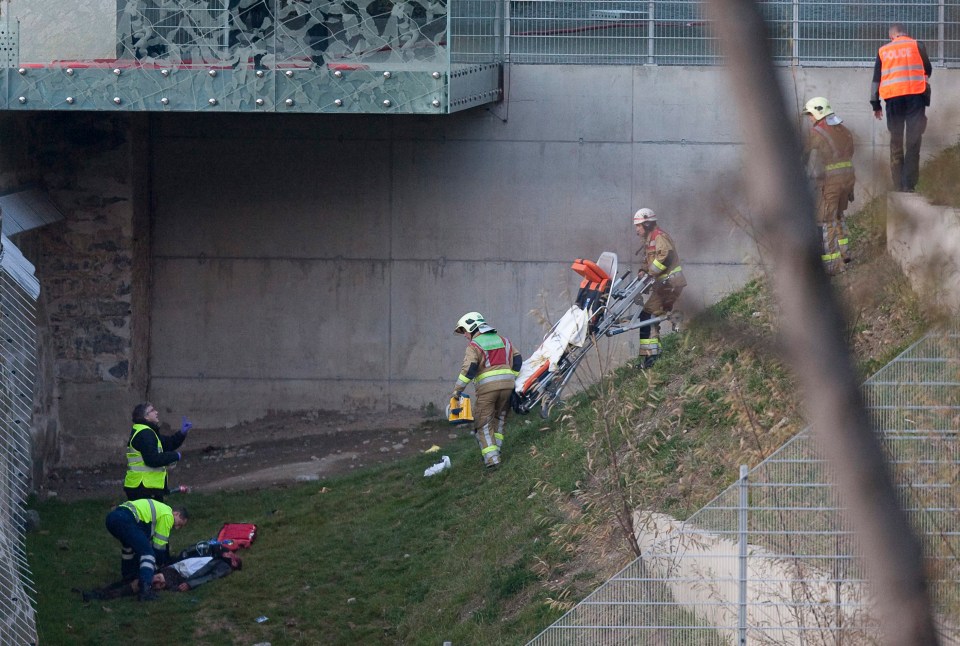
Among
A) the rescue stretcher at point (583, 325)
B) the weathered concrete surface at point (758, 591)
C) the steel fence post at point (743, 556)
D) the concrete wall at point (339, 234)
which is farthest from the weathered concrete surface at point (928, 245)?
the concrete wall at point (339, 234)

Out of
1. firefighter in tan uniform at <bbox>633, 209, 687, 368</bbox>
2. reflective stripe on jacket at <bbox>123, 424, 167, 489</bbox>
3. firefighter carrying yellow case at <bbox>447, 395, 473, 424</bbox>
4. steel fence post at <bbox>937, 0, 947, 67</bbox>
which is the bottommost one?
reflective stripe on jacket at <bbox>123, 424, 167, 489</bbox>

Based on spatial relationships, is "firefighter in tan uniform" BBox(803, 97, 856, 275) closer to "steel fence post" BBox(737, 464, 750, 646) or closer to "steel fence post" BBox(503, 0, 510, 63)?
"steel fence post" BBox(737, 464, 750, 646)

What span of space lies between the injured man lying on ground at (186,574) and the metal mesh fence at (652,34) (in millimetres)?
7821

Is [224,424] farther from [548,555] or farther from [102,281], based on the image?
[548,555]

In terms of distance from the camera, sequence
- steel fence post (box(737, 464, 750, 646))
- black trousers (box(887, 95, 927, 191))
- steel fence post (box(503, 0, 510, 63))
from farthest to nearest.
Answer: steel fence post (box(503, 0, 510, 63)) < black trousers (box(887, 95, 927, 191)) < steel fence post (box(737, 464, 750, 646))

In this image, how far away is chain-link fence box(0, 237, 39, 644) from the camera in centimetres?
858

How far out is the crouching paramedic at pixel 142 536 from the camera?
34.9 ft

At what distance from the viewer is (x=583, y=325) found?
1188 centimetres

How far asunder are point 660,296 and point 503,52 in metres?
5.09

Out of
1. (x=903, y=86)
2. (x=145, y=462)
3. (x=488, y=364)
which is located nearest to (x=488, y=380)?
(x=488, y=364)

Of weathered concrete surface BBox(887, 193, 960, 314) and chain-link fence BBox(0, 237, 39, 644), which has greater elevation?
weathered concrete surface BBox(887, 193, 960, 314)

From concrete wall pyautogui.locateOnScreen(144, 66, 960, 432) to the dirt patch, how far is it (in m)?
0.26

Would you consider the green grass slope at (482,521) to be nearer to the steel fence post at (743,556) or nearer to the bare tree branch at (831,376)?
the steel fence post at (743,556)

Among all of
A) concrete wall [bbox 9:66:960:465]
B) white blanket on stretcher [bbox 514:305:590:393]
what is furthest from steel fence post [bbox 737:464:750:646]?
concrete wall [bbox 9:66:960:465]
